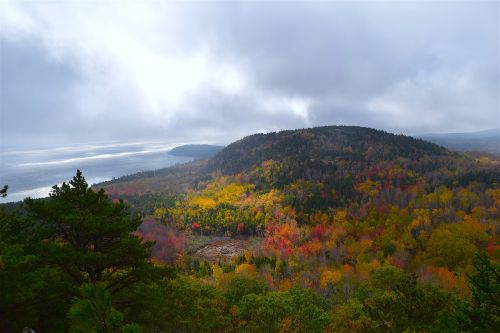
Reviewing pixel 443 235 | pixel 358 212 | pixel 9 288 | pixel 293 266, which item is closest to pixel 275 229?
pixel 358 212

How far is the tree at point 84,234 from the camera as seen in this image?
18500 millimetres

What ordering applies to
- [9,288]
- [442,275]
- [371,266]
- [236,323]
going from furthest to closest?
[371,266]
[442,275]
[236,323]
[9,288]

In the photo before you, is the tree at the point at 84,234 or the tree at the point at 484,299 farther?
the tree at the point at 84,234

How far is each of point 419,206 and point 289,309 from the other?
15901 cm

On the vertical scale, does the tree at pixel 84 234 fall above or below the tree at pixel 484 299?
above

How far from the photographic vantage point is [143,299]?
21219 millimetres

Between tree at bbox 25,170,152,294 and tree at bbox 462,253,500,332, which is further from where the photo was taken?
tree at bbox 25,170,152,294

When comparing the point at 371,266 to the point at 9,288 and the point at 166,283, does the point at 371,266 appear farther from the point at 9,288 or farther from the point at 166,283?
the point at 9,288

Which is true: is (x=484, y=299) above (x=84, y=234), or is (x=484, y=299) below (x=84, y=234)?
below

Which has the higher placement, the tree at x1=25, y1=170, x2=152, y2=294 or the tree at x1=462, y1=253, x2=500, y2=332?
the tree at x1=25, y1=170, x2=152, y2=294

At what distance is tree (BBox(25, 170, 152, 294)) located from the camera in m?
18.5

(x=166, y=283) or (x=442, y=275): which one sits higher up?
(x=166, y=283)

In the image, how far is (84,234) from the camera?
766 inches

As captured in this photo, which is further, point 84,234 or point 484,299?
point 84,234
